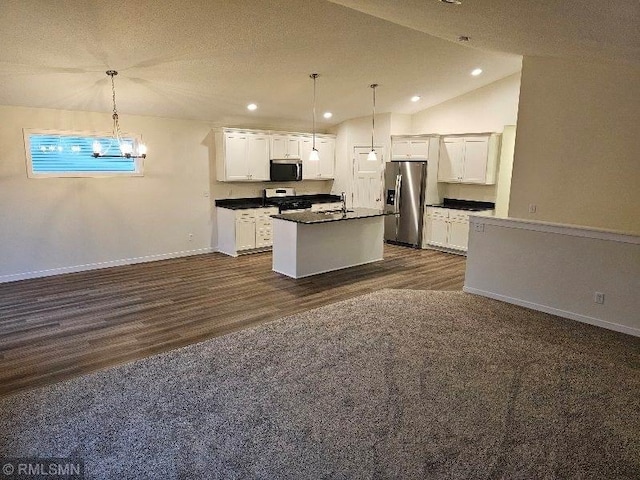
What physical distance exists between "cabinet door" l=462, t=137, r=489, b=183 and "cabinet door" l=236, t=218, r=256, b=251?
14.0 feet

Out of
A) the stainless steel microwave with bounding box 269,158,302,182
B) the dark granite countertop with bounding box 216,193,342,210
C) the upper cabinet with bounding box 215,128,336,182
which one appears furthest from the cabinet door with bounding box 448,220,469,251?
the stainless steel microwave with bounding box 269,158,302,182

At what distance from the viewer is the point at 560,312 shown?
4.79 metres

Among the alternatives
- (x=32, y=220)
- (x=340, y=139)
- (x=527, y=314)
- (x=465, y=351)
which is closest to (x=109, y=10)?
(x=32, y=220)

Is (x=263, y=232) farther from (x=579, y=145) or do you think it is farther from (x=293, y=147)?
(x=579, y=145)

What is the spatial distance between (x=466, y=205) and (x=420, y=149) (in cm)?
148

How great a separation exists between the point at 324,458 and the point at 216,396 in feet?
3.36

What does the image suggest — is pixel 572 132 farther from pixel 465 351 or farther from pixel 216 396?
pixel 216 396

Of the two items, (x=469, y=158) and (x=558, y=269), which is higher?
(x=469, y=158)

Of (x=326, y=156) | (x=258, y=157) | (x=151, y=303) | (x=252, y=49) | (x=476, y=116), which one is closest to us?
(x=252, y=49)

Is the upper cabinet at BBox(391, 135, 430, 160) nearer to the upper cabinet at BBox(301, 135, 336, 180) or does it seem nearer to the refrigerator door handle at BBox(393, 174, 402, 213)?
the refrigerator door handle at BBox(393, 174, 402, 213)

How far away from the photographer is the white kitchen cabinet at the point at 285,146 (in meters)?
8.35

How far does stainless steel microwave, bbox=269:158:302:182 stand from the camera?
8375mm

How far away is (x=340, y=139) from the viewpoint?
9547mm

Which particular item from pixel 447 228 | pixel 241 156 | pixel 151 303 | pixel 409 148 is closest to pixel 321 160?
pixel 409 148
